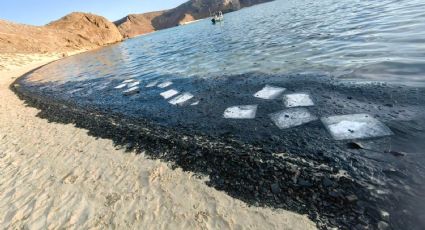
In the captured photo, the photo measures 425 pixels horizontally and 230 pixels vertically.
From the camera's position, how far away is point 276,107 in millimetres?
6617

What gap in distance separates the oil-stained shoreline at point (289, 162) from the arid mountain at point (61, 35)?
153ft

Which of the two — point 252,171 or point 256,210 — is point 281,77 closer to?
point 252,171

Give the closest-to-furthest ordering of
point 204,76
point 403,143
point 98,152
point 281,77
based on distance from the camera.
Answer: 1. point 403,143
2. point 98,152
3. point 281,77
4. point 204,76

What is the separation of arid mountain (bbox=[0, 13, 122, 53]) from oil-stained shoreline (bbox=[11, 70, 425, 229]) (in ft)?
153

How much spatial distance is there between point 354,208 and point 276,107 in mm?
3672

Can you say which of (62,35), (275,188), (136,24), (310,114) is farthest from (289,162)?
(136,24)

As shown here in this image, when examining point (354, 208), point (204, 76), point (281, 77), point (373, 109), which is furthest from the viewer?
point (204, 76)

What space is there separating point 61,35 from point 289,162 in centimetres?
7171

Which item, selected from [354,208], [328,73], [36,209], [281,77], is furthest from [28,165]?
[328,73]

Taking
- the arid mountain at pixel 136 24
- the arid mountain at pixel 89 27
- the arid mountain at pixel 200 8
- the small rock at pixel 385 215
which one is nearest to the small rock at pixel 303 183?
the small rock at pixel 385 215

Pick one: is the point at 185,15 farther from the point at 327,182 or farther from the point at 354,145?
the point at 327,182

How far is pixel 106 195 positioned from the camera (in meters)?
4.45

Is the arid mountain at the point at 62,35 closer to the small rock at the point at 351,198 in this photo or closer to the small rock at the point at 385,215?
the small rock at the point at 351,198

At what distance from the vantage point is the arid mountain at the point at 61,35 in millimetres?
45531
